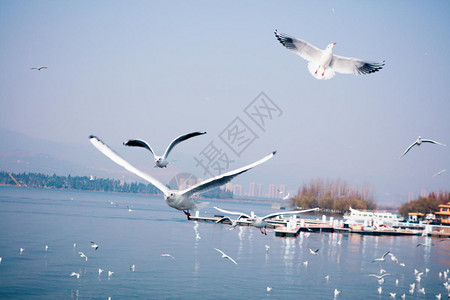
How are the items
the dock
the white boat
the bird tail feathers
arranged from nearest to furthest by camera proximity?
the bird tail feathers → the dock → the white boat

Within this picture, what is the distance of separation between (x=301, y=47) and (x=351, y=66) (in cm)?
208

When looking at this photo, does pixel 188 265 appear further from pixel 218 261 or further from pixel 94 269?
pixel 94 269

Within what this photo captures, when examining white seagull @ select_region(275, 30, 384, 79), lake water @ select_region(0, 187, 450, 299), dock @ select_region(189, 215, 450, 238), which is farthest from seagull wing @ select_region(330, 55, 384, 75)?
dock @ select_region(189, 215, 450, 238)

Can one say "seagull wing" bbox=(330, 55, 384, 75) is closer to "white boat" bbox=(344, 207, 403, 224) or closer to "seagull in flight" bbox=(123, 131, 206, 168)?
"seagull in flight" bbox=(123, 131, 206, 168)

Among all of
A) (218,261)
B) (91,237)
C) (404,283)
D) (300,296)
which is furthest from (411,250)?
(91,237)

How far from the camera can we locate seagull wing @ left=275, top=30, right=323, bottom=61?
19016 mm

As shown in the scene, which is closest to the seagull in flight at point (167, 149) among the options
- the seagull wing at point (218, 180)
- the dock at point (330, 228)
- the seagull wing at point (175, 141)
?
the seagull wing at point (175, 141)

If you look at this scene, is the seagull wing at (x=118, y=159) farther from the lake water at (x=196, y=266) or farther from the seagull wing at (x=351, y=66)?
the lake water at (x=196, y=266)

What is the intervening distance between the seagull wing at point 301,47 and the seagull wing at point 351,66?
690mm

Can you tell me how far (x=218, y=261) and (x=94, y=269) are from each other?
30.2 feet

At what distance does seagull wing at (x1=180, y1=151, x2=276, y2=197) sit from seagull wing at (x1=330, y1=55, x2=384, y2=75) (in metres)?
8.80

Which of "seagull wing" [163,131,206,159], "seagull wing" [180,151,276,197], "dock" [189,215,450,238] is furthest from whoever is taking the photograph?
"dock" [189,215,450,238]

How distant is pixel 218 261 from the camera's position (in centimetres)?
3588

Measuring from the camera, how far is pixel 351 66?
19.4m
